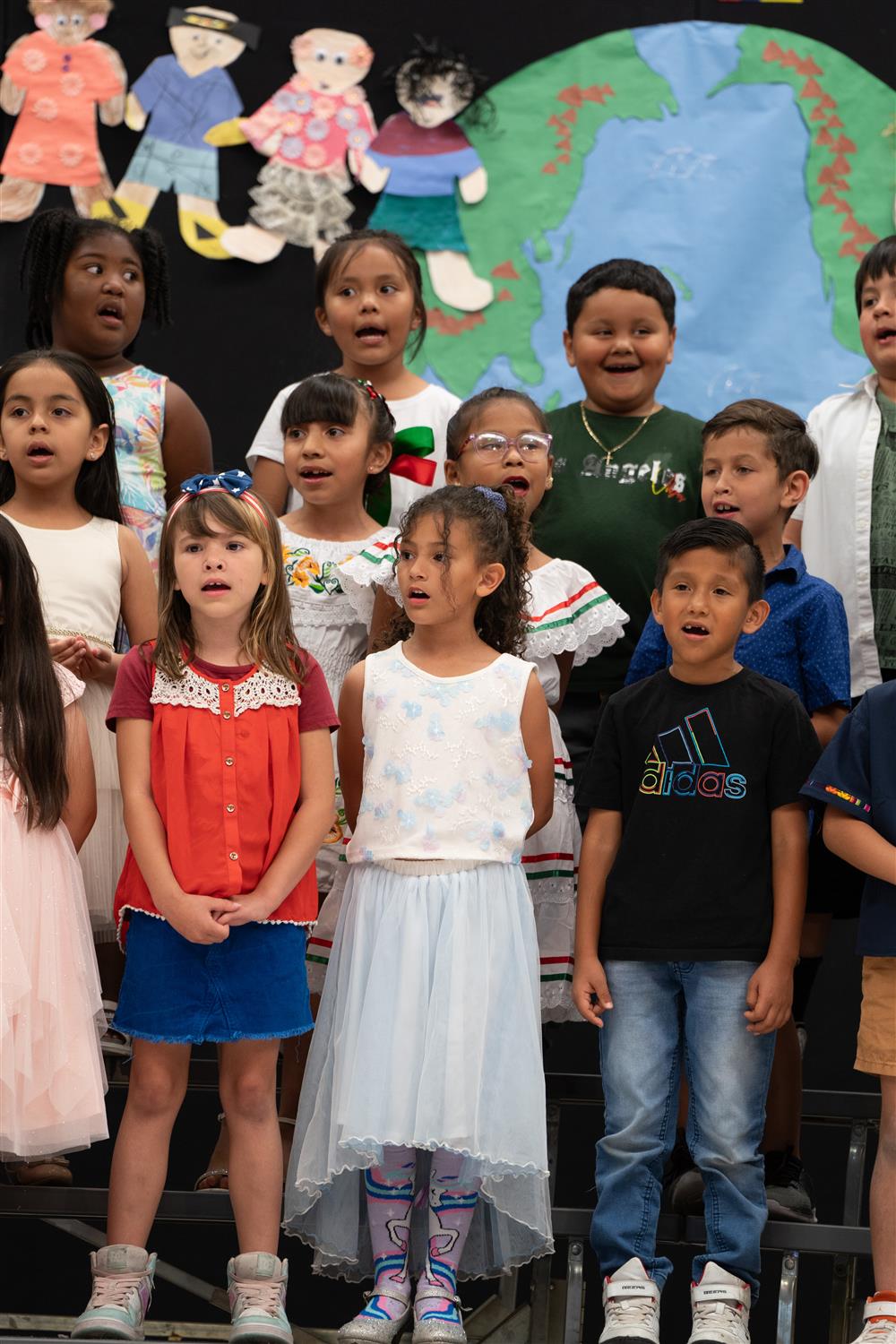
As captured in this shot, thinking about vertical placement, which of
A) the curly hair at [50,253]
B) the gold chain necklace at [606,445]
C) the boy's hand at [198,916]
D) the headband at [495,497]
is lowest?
the boy's hand at [198,916]

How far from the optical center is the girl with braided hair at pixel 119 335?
3.54m

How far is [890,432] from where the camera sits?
3.30 m

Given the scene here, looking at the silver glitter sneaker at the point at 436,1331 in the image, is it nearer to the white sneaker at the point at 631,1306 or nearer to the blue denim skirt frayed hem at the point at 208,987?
the white sneaker at the point at 631,1306

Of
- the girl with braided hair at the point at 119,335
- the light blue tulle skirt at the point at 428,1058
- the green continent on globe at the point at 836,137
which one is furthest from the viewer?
the green continent on globe at the point at 836,137

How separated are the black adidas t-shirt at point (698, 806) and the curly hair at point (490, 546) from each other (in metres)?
0.27

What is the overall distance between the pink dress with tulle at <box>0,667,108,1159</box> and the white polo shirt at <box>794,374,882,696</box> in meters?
1.54

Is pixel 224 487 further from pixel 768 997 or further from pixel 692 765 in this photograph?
pixel 768 997

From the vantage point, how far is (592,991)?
2.59m

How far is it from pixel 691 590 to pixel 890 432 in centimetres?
87

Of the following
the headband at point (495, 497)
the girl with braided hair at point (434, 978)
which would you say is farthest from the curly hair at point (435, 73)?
the girl with braided hair at point (434, 978)

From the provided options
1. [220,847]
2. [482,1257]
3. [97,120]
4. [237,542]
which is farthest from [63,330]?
[482,1257]

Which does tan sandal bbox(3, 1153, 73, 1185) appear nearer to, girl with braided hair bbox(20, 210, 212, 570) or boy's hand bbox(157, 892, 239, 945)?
boy's hand bbox(157, 892, 239, 945)

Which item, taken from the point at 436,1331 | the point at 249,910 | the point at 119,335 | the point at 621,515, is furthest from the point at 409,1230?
the point at 119,335

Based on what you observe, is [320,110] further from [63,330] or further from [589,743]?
[589,743]
